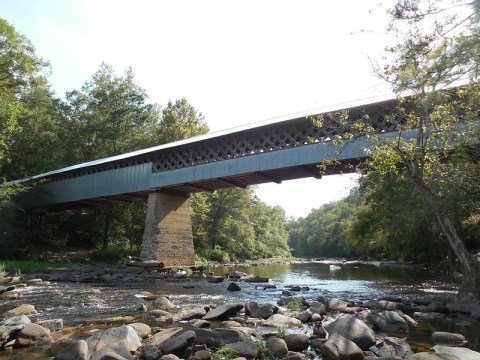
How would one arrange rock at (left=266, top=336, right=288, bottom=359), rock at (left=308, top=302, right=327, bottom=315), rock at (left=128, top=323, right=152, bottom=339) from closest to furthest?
rock at (left=266, top=336, right=288, bottom=359), rock at (left=128, top=323, right=152, bottom=339), rock at (left=308, top=302, right=327, bottom=315)

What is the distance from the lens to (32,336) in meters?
5.13

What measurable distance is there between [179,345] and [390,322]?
3827mm

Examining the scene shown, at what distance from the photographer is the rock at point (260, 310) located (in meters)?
7.00

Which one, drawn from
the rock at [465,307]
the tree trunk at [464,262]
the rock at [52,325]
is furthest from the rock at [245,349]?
the tree trunk at [464,262]

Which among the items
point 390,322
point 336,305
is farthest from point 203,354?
point 336,305

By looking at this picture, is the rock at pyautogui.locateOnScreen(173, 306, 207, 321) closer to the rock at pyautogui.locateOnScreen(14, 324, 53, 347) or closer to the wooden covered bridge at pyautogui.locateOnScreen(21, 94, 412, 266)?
the rock at pyautogui.locateOnScreen(14, 324, 53, 347)

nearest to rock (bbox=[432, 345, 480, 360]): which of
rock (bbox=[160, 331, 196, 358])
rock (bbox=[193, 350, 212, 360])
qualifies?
rock (bbox=[193, 350, 212, 360])

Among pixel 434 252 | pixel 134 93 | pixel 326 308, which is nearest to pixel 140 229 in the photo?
pixel 134 93

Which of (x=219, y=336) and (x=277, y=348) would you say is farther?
(x=219, y=336)

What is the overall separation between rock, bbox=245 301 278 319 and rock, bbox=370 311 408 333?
1.85 meters

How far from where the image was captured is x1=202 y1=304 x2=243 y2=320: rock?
6.88 meters

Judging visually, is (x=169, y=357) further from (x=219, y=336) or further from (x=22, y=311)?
(x=22, y=311)

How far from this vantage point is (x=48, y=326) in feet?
19.0

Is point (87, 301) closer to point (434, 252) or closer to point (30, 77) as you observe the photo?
point (30, 77)
